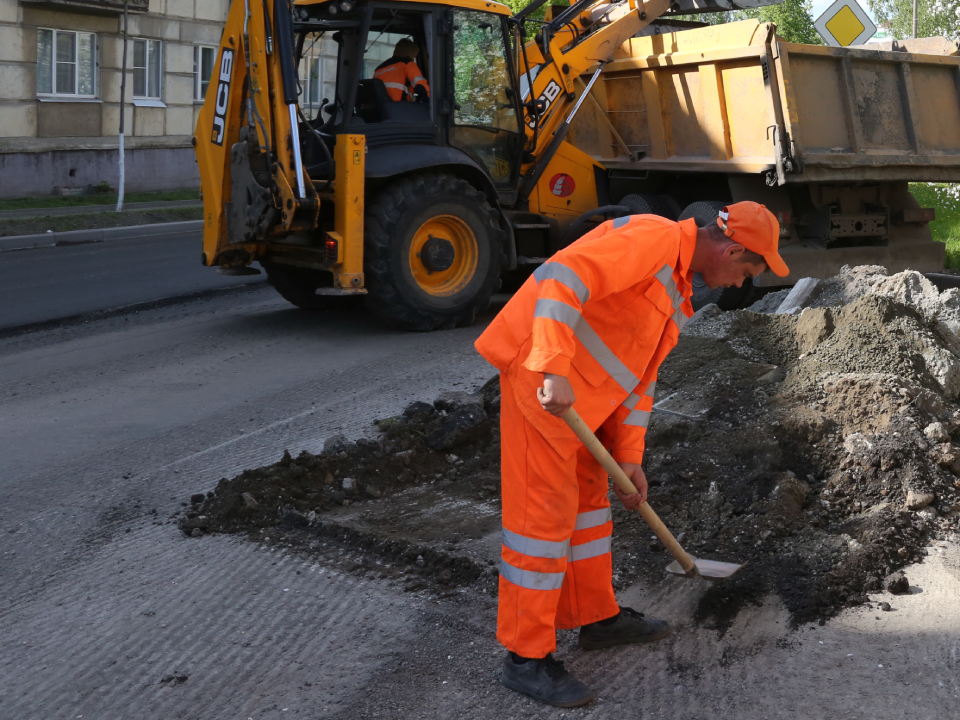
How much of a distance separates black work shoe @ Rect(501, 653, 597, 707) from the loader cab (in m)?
4.97

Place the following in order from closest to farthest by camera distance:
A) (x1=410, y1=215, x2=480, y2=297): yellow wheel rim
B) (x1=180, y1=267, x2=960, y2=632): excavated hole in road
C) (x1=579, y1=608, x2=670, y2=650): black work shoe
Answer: (x1=579, y1=608, x2=670, y2=650): black work shoe → (x1=180, y1=267, x2=960, y2=632): excavated hole in road → (x1=410, y1=215, x2=480, y2=297): yellow wheel rim

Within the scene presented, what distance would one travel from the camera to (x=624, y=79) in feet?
29.7

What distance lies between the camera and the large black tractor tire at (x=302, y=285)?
8.43 metres

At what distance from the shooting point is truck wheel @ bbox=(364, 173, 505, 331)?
293 inches

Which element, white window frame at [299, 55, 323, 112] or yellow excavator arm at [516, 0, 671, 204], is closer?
white window frame at [299, 55, 323, 112]

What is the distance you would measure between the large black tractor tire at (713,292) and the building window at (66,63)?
13133 mm

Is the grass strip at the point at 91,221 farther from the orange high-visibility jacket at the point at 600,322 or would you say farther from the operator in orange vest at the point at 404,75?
the orange high-visibility jacket at the point at 600,322

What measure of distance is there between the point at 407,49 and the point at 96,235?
7386mm

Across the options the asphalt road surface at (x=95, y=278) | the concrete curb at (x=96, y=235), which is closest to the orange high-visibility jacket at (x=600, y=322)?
the asphalt road surface at (x=95, y=278)

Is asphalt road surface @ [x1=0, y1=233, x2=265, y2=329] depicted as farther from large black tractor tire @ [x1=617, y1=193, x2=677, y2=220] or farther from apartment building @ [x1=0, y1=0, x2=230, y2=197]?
apartment building @ [x1=0, y1=0, x2=230, y2=197]

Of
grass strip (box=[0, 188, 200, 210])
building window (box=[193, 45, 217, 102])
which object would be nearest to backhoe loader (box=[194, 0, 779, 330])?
grass strip (box=[0, 188, 200, 210])

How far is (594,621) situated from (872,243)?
247 inches

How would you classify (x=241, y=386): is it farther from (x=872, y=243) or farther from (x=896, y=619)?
(x=872, y=243)

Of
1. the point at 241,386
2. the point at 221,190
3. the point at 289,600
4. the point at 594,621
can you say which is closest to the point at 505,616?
the point at 594,621
